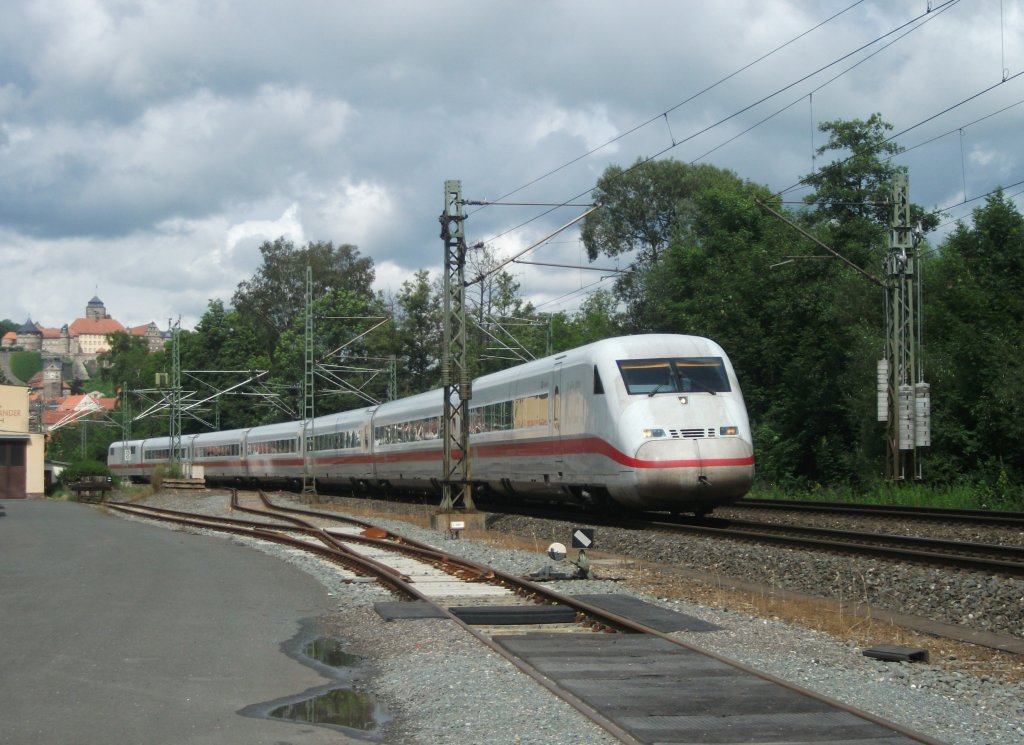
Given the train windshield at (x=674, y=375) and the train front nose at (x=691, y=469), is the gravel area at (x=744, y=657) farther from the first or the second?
the train windshield at (x=674, y=375)

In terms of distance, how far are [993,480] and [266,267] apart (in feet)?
243

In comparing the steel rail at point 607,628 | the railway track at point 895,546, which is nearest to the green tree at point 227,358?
the railway track at point 895,546

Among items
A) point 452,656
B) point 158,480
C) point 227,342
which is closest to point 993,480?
point 452,656

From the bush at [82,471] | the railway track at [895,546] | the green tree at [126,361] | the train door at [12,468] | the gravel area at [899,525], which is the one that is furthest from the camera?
the green tree at [126,361]

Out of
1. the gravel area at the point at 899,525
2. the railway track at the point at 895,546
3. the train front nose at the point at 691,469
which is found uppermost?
the train front nose at the point at 691,469

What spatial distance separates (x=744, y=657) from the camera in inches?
349

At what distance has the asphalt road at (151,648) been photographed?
6809 mm

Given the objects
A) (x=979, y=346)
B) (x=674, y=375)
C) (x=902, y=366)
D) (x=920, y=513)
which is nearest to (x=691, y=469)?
(x=674, y=375)

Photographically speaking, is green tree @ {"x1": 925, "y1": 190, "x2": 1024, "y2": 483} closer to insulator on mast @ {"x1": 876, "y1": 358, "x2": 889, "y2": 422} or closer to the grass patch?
the grass patch

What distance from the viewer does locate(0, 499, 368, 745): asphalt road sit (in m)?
6.81

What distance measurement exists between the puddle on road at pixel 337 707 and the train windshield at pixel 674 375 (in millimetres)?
11835

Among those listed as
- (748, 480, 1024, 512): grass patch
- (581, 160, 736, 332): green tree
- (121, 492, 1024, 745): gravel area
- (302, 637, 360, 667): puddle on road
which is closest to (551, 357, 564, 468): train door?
(121, 492, 1024, 745): gravel area

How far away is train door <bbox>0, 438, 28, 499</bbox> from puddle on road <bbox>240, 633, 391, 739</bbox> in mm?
62081

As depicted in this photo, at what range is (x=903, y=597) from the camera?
1230cm
